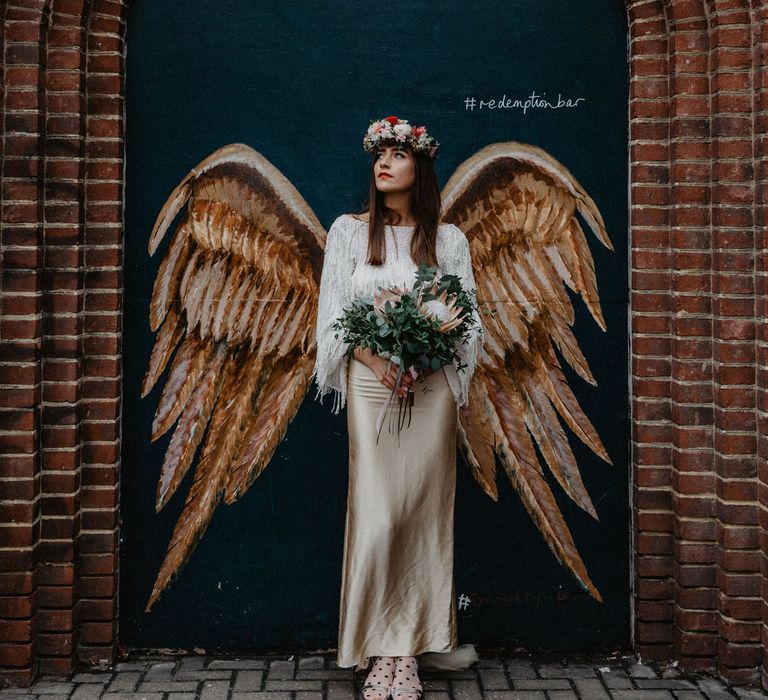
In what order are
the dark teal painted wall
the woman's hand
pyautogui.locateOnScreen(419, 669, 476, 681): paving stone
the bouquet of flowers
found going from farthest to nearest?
the dark teal painted wall
pyautogui.locateOnScreen(419, 669, 476, 681): paving stone
the woman's hand
the bouquet of flowers

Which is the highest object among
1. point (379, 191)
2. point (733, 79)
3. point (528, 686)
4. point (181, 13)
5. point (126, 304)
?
point (181, 13)

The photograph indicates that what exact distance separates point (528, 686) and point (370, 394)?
1483 millimetres

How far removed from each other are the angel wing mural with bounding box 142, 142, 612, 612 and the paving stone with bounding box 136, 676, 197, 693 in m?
0.41

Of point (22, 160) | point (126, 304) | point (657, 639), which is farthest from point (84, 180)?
point (657, 639)

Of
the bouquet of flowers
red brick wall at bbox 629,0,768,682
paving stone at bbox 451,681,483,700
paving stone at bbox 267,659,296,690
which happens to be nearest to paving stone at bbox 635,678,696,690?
red brick wall at bbox 629,0,768,682

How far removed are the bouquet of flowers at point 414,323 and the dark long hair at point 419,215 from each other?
0.17 m

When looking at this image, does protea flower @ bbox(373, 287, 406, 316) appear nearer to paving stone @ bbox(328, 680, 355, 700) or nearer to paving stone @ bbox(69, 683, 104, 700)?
Result: paving stone @ bbox(328, 680, 355, 700)

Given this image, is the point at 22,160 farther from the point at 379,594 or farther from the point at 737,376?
the point at 737,376

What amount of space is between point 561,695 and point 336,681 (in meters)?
0.98

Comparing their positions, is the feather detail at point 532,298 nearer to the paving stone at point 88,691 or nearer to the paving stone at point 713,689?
the paving stone at point 713,689

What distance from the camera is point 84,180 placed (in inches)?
147

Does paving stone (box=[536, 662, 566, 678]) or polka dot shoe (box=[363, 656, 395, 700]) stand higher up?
polka dot shoe (box=[363, 656, 395, 700])

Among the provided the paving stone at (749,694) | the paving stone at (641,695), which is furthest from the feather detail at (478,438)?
the paving stone at (749,694)

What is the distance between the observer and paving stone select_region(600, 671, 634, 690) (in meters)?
3.55
